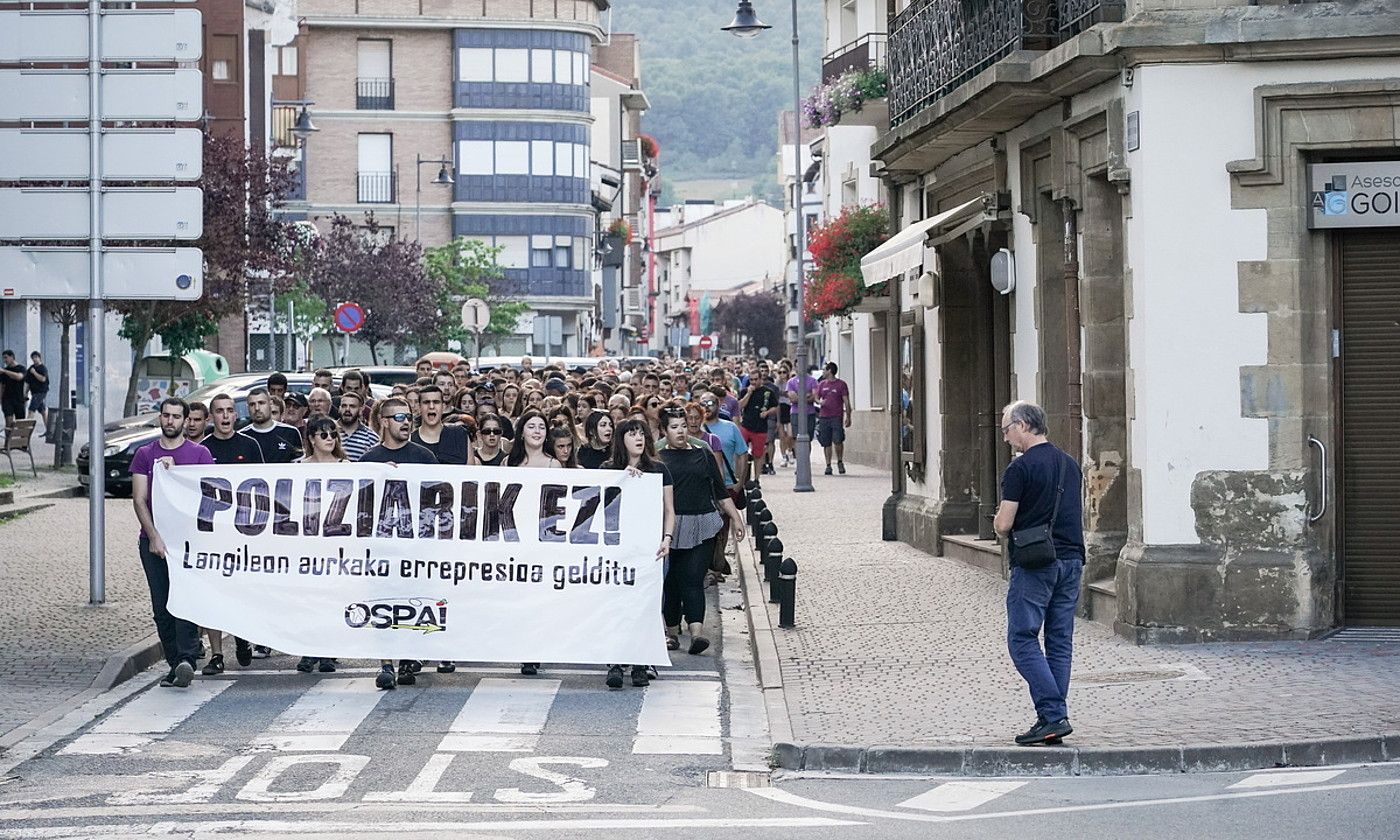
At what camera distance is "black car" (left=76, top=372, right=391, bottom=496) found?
1158 inches

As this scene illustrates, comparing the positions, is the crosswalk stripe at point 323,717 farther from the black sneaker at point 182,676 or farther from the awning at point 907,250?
the awning at point 907,250

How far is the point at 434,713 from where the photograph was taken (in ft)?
39.6

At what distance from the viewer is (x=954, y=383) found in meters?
21.5

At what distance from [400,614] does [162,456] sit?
6.01 ft

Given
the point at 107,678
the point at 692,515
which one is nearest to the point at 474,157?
the point at 692,515

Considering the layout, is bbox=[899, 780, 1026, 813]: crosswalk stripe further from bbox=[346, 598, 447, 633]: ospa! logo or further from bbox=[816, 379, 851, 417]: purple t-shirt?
bbox=[816, 379, 851, 417]: purple t-shirt

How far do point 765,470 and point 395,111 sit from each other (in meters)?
47.0

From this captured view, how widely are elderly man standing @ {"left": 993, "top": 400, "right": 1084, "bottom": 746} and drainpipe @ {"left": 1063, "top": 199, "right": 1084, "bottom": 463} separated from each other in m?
5.99

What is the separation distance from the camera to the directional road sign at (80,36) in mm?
16344

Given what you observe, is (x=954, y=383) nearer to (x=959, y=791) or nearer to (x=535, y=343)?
(x=959, y=791)

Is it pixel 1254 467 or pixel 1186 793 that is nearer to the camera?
pixel 1186 793

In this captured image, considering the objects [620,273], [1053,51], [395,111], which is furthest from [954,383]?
[620,273]

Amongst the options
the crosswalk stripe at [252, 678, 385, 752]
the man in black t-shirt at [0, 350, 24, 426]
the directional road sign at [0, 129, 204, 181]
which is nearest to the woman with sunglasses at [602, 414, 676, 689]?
the crosswalk stripe at [252, 678, 385, 752]

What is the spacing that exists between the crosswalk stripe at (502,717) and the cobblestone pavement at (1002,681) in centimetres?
140
